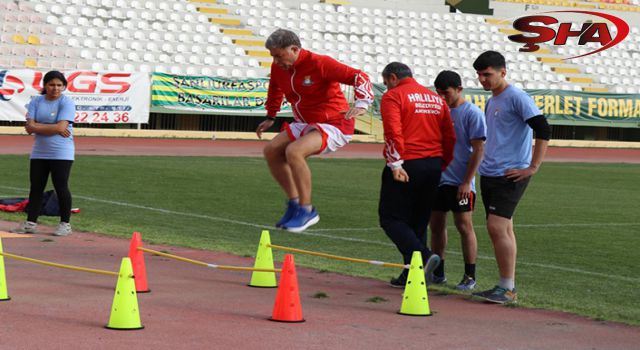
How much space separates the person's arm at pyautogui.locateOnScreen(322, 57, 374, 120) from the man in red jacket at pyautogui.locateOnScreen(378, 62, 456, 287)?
0.67 ft

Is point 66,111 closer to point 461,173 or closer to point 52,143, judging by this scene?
point 52,143

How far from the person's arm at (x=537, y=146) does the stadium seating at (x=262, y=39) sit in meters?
28.5

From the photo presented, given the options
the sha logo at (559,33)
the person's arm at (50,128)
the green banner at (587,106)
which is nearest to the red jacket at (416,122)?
the person's arm at (50,128)

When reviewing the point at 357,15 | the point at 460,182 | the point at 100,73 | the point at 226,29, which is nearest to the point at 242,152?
the point at 100,73

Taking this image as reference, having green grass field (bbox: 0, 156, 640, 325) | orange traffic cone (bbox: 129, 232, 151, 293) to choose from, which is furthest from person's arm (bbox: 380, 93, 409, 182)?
orange traffic cone (bbox: 129, 232, 151, 293)

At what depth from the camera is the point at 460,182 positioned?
34.2 feet

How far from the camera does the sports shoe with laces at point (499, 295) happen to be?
9453 millimetres

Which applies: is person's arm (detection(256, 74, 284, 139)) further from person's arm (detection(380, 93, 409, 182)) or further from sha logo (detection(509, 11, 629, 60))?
sha logo (detection(509, 11, 629, 60))

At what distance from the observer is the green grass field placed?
11.2m

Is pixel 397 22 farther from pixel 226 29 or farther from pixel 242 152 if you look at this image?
pixel 242 152

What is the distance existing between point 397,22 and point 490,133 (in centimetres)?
3976

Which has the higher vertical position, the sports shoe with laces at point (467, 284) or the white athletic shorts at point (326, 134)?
the white athletic shorts at point (326, 134)

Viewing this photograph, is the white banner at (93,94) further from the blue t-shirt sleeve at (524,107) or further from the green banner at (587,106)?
the blue t-shirt sleeve at (524,107)

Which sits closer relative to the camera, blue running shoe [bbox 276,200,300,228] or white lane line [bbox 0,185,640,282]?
blue running shoe [bbox 276,200,300,228]
